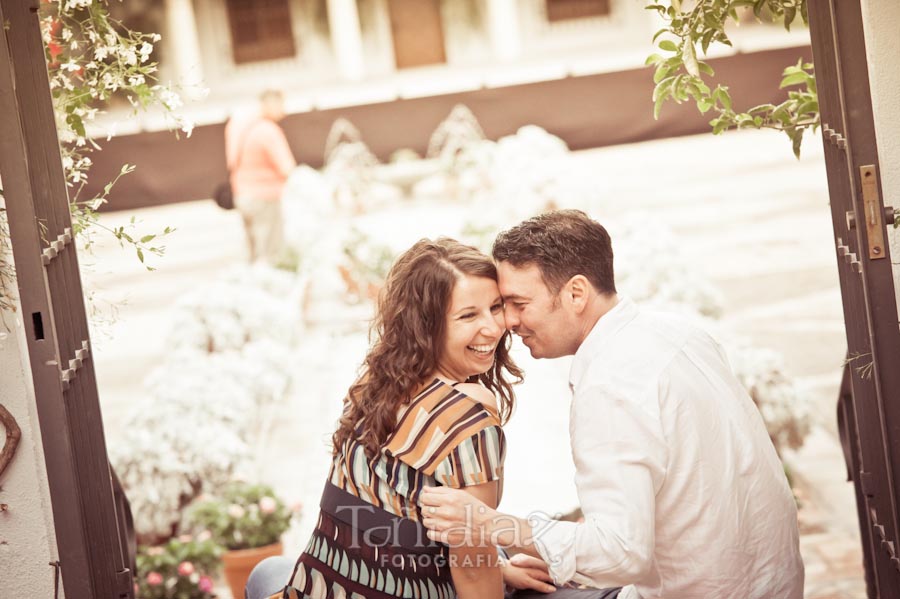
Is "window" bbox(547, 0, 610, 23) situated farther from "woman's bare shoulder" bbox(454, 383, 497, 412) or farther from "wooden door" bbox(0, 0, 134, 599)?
"woman's bare shoulder" bbox(454, 383, 497, 412)

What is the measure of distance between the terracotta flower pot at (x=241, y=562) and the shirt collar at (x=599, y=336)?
2.70m

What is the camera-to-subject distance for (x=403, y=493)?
211 cm

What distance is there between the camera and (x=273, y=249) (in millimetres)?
9578

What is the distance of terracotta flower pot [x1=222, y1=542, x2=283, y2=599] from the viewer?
4.45m

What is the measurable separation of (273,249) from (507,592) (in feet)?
24.5

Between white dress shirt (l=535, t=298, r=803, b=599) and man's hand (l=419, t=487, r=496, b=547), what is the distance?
0.11 metres

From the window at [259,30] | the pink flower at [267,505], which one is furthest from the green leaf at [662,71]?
the window at [259,30]

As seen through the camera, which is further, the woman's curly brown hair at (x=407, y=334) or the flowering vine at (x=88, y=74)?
the flowering vine at (x=88, y=74)

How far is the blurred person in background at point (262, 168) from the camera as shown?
8.62 m

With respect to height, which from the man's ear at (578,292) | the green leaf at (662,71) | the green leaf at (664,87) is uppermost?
the green leaf at (662,71)

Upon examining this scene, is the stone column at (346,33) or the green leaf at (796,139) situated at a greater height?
the stone column at (346,33)

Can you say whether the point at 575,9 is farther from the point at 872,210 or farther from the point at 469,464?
the point at 469,464

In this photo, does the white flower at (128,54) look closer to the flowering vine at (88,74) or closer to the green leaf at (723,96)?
the flowering vine at (88,74)

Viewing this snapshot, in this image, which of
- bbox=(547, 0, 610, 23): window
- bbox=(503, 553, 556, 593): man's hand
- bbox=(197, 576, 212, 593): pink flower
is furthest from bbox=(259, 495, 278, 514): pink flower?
bbox=(547, 0, 610, 23): window
